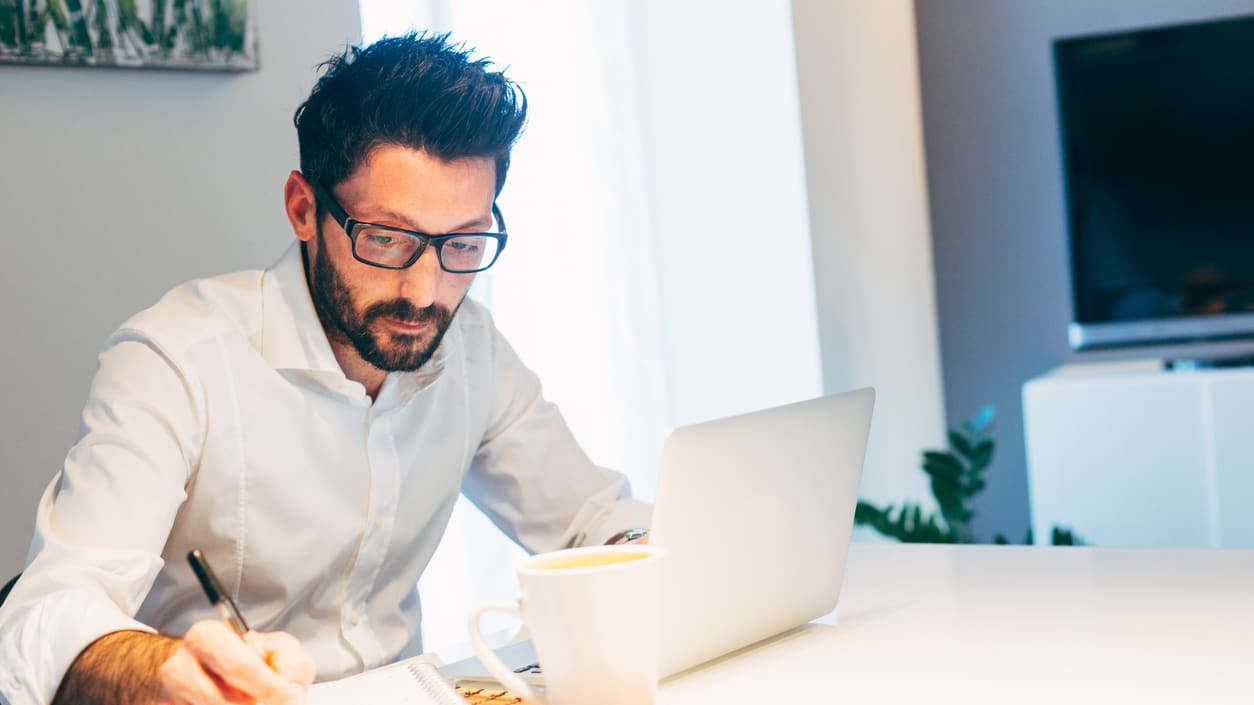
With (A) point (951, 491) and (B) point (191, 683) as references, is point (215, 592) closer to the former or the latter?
(B) point (191, 683)

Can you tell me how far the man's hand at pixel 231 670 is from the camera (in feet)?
2.36

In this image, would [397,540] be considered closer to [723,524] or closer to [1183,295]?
[723,524]

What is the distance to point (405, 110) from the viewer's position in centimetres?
127

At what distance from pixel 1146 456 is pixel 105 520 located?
2678 mm

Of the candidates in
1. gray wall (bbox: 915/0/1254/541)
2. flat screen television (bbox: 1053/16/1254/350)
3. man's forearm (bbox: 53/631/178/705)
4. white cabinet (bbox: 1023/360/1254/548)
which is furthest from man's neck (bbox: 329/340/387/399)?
gray wall (bbox: 915/0/1254/541)

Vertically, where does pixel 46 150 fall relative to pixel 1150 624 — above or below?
above

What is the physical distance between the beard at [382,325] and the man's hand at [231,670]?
0.57m

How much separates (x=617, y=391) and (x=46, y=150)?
149 cm

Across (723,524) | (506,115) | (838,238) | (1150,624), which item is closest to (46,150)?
(506,115)

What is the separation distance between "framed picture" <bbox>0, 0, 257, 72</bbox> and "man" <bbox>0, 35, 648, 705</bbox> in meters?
0.49

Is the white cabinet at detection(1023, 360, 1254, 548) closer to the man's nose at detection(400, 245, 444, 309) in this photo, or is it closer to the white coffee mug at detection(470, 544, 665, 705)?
the man's nose at detection(400, 245, 444, 309)

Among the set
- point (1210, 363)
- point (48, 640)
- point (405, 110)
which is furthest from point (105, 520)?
point (1210, 363)

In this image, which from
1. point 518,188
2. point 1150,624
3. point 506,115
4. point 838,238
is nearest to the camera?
point 1150,624

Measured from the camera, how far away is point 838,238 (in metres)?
3.21
